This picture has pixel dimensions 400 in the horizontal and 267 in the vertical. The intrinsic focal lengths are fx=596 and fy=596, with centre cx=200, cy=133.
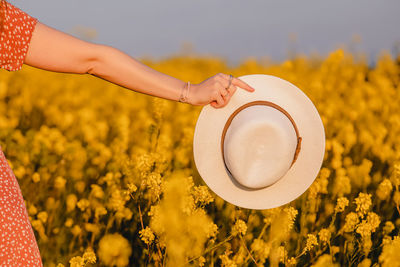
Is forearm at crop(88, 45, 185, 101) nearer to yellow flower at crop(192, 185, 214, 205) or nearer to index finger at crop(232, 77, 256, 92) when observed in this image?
index finger at crop(232, 77, 256, 92)

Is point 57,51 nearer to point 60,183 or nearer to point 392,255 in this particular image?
point 392,255

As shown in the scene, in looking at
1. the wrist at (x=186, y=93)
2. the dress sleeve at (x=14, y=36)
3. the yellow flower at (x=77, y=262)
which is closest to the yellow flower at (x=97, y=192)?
the yellow flower at (x=77, y=262)

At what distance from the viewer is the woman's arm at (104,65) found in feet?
6.10

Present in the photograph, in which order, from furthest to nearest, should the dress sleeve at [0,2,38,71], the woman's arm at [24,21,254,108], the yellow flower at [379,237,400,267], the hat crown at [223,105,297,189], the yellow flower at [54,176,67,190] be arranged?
1. the yellow flower at [54,176,67,190]
2. the yellow flower at [379,237,400,267]
3. the hat crown at [223,105,297,189]
4. the woman's arm at [24,21,254,108]
5. the dress sleeve at [0,2,38,71]

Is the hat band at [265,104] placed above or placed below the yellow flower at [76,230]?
above

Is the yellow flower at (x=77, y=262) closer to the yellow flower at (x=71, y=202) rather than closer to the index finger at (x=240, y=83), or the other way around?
the index finger at (x=240, y=83)

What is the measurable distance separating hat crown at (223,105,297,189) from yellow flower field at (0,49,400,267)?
23 cm

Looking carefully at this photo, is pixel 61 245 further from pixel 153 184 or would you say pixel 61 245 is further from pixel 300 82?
pixel 300 82

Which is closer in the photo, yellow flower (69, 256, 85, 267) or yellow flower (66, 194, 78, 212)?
yellow flower (69, 256, 85, 267)

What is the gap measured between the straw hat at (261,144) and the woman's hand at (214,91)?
0.29 feet

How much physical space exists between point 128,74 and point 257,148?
72 cm

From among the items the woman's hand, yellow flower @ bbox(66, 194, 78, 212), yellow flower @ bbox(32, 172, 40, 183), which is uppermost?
the woman's hand

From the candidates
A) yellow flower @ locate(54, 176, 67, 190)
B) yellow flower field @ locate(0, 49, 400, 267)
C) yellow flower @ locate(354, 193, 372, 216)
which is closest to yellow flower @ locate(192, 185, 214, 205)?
yellow flower field @ locate(0, 49, 400, 267)

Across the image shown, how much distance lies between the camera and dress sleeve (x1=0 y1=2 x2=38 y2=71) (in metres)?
1.75
